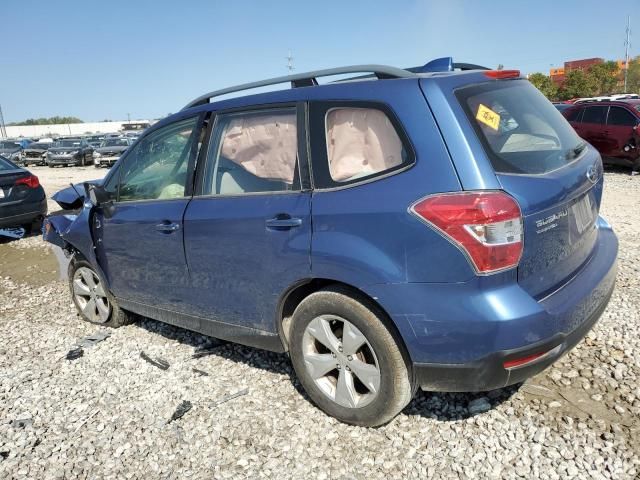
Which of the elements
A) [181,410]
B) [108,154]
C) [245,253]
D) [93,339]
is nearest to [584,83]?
[108,154]

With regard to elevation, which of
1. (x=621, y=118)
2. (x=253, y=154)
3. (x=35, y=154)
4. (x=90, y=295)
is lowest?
(x=90, y=295)

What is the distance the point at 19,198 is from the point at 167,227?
21.7 feet

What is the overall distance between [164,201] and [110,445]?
5.20 ft

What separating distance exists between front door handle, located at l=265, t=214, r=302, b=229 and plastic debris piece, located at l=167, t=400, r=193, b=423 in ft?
4.28

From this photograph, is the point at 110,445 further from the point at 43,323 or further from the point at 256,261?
the point at 43,323

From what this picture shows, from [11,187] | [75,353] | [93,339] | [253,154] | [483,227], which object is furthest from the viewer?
[11,187]

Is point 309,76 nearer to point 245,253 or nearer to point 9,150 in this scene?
point 245,253

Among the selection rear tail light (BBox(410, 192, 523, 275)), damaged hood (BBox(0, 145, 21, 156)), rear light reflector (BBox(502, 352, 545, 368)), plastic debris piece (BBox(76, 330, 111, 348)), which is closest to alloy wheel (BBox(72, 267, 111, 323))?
plastic debris piece (BBox(76, 330, 111, 348))

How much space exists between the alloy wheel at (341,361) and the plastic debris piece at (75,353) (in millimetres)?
2206

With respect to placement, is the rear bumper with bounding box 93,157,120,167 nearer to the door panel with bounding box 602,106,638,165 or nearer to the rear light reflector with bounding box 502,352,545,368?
the door panel with bounding box 602,106,638,165

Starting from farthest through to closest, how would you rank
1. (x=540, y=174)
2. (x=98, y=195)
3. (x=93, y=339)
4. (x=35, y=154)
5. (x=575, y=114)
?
1. (x=35, y=154)
2. (x=575, y=114)
3. (x=93, y=339)
4. (x=98, y=195)
5. (x=540, y=174)

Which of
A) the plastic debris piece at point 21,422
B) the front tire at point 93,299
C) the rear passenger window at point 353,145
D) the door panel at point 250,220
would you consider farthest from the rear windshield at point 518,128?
the front tire at point 93,299

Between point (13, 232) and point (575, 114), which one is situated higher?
point (575, 114)

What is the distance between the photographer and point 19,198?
8.67m
